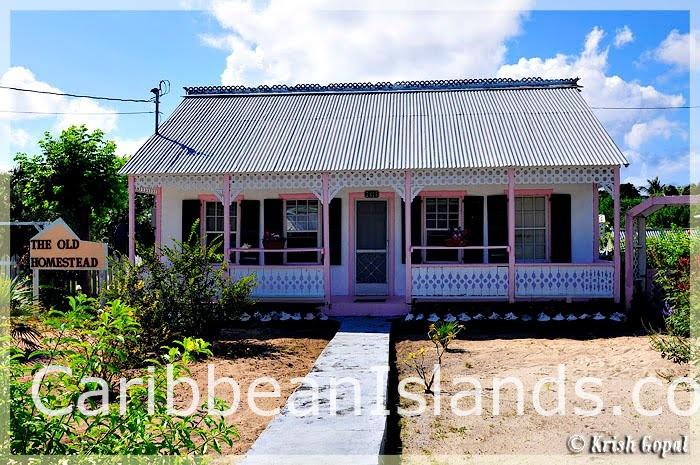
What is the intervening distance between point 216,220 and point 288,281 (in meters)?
3.20

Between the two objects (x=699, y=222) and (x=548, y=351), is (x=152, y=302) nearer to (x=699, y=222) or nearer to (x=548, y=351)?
(x=548, y=351)

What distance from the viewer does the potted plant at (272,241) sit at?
15.2m

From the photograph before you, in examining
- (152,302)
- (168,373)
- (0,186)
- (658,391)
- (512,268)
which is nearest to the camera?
A: (168,373)

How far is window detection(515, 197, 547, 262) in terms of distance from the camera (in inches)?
598

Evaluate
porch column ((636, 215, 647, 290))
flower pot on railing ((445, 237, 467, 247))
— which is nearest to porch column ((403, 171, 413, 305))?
flower pot on railing ((445, 237, 467, 247))

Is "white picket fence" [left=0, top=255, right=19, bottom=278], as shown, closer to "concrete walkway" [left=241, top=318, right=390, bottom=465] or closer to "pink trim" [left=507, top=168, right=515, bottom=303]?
"concrete walkway" [left=241, top=318, right=390, bottom=465]

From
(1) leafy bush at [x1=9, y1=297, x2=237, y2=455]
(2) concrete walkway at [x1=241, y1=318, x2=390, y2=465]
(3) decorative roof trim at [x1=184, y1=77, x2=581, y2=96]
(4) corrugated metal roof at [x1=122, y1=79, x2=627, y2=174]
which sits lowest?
(2) concrete walkway at [x1=241, y1=318, x2=390, y2=465]

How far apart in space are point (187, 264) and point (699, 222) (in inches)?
490

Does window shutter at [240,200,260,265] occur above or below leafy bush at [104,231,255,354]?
above

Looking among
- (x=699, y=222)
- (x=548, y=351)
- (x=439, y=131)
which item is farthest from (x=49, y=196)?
(x=699, y=222)

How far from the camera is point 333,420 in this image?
5938mm

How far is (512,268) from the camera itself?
44.0 ft

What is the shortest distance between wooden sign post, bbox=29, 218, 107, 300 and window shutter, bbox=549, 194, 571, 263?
33.9 ft

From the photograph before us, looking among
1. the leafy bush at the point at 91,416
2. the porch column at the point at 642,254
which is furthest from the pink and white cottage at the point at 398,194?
the leafy bush at the point at 91,416
